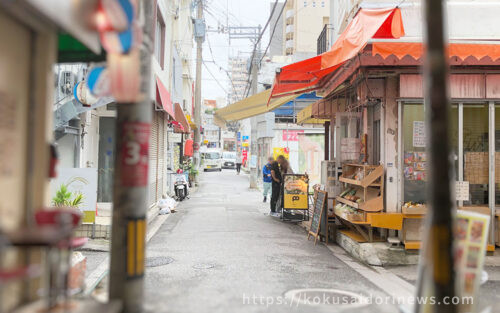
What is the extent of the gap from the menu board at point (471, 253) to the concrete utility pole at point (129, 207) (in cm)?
307

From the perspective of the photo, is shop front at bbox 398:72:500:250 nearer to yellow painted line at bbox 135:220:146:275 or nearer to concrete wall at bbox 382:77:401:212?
concrete wall at bbox 382:77:401:212

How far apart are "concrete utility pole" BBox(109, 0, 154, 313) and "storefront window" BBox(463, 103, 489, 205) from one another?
22.5 ft

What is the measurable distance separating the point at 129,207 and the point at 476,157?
715cm

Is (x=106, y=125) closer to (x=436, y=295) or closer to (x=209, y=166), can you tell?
(x=436, y=295)

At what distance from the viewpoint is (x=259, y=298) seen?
5566mm

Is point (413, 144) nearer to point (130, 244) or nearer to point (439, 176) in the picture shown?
point (439, 176)

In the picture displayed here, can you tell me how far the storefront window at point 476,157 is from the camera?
836cm

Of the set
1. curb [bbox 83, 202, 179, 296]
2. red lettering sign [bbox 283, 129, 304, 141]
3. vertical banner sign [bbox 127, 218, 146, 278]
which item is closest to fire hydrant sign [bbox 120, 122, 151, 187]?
vertical banner sign [bbox 127, 218, 146, 278]

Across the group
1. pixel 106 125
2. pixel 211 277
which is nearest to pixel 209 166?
pixel 106 125

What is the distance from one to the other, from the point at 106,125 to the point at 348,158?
25.2 ft

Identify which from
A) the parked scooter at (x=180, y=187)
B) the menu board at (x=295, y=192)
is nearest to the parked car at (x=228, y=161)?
the parked scooter at (x=180, y=187)

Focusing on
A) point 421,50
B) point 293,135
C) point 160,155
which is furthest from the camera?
point 293,135

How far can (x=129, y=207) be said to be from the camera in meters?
3.97

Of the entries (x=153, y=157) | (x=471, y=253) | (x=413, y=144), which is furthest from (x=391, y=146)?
(x=153, y=157)
